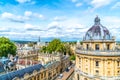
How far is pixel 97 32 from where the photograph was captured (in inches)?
1774

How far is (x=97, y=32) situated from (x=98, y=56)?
732 cm

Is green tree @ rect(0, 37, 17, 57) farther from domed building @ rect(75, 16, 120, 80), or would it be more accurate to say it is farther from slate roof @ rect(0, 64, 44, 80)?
domed building @ rect(75, 16, 120, 80)

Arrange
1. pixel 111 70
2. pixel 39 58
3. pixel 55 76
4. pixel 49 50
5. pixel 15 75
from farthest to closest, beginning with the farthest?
pixel 49 50, pixel 39 58, pixel 55 76, pixel 111 70, pixel 15 75

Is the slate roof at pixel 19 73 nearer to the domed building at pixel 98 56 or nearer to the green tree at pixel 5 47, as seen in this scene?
the domed building at pixel 98 56

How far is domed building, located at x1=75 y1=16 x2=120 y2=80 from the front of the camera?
4044 centimetres

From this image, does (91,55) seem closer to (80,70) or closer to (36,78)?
(80,70)

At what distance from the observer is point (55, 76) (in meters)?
54.0

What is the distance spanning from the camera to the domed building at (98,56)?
40.4 metres

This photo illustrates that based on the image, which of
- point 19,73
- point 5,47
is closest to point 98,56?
point 19,73

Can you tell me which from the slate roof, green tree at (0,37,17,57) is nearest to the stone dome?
the slate roof

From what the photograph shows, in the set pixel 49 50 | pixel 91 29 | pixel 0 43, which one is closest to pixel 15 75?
pixel 91 29

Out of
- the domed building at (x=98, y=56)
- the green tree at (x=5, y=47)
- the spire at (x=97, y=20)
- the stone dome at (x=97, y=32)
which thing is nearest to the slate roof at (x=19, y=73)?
the domed building at (x=98, y=56)

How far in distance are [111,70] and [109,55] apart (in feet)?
12.1

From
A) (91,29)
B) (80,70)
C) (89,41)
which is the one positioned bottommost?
(80,70)
